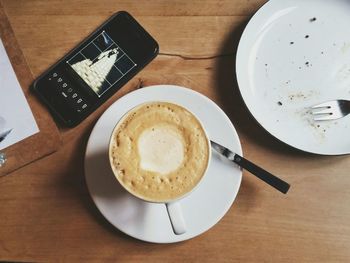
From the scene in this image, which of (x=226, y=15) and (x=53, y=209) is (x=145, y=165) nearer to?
(x=53, y=209)

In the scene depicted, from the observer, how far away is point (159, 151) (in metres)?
Result: 0.59

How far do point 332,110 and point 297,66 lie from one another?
9cm

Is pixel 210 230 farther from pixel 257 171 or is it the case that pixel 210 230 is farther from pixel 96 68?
pixel 96 68

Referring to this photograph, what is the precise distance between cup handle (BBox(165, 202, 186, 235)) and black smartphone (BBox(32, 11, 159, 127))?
212 mm

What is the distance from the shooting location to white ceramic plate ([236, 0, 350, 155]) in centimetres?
67

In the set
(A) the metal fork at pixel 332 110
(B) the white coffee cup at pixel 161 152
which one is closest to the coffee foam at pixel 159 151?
(B) the white coffee cup at pixel 161 152

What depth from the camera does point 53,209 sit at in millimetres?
659

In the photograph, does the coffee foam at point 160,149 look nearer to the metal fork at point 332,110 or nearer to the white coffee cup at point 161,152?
the white coffee cup at point 161,152

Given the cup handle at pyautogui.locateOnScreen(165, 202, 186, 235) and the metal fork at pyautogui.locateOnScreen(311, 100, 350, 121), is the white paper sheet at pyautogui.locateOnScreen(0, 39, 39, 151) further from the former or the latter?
the metal fork at pyautogui.locateOnScreen(311, 100, 350, 121)

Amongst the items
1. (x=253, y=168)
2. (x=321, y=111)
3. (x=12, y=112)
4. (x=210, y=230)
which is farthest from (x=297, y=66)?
(x=12, y=112)

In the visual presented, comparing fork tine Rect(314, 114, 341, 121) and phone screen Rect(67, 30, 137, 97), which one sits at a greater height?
phone screen Rect(67, 30, 137, 97)

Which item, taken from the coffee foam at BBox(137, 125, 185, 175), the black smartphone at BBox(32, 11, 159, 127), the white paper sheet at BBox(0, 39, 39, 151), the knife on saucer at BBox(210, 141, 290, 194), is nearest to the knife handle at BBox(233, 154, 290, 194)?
the knife on saucer at BBox(210, 141, 290, 194)

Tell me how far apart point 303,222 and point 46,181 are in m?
0.41

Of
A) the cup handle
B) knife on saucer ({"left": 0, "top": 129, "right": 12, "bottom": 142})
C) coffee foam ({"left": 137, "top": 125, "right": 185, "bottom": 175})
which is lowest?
the cup handle
